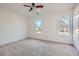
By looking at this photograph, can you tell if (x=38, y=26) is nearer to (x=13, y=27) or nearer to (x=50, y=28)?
(x=50, y=28)

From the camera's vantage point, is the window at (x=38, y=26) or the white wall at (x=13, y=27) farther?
the white wall at (x=13, y=27)

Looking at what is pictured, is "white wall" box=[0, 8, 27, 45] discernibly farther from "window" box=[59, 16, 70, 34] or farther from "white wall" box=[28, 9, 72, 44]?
"window" box=[59, 16, 70, 34]

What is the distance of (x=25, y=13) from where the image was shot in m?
1.94

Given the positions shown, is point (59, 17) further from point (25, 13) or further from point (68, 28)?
point (25, 13)

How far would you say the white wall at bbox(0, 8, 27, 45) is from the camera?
1.98m

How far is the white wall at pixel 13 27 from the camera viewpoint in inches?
78.0

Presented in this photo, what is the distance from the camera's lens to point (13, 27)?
7.34ft

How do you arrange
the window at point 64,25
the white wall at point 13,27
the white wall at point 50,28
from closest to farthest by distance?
1. the window at point 64,25
2. the white wall at point 50,28
3. the white wall at point 13,27

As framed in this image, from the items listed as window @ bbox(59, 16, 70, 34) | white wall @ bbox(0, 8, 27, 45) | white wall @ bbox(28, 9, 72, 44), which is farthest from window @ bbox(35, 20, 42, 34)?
window @ bbox(59, 16, 70, 34)

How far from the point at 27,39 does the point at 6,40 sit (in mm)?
746

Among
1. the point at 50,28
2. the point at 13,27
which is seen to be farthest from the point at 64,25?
the point at 13,27

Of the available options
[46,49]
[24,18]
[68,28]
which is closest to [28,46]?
[46,49]

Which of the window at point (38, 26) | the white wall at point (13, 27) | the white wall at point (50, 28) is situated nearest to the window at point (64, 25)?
the white wall at point (50, 28)

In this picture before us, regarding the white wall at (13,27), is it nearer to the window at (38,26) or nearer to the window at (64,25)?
the window at (38,26)
